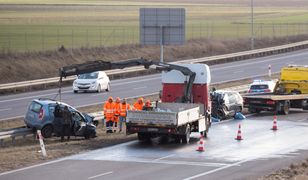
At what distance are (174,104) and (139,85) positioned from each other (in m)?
24.1

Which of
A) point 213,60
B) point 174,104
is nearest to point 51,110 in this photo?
point 174,104

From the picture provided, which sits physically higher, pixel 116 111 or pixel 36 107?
pixel 36 107

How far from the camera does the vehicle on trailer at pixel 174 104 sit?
29500mm

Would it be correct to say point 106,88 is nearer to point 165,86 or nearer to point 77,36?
point 165,86

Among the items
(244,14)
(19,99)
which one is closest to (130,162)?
(19,99)

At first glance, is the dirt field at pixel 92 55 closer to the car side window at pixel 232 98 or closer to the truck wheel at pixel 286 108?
the car side window at pixel 232 98

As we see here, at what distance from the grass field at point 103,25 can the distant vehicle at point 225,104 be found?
29.1m

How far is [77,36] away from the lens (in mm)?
85938

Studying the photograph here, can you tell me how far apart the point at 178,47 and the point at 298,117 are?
122 feet

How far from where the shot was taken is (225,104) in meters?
39.3

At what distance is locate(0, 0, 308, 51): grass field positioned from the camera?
79.3 metres

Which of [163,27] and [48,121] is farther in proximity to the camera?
[163,27]

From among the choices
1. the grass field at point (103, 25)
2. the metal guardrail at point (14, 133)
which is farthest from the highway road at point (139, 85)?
the grass field at point (103, 25)

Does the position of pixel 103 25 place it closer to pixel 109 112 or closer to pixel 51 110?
pixel 109 112
